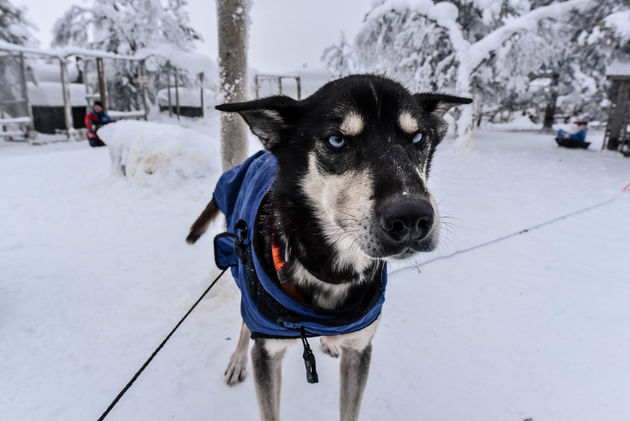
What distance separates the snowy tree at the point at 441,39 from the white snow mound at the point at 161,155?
26.5 feet

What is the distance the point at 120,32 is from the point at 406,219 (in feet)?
75.7

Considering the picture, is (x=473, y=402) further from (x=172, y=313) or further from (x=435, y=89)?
(x=435, y=89)

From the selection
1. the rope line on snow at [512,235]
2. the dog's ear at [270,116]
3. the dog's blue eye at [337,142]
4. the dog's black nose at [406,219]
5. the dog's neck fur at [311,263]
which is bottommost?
the rope line on snow at [512,235]

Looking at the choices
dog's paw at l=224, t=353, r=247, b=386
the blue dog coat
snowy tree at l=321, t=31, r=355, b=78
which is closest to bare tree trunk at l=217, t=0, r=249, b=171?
the blue dog coat

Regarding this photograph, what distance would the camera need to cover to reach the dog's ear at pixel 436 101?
1.90m

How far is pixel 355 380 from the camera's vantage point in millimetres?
1825

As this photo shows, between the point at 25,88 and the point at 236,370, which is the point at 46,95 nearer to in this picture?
the point at 25,88

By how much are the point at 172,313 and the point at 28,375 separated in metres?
0.98

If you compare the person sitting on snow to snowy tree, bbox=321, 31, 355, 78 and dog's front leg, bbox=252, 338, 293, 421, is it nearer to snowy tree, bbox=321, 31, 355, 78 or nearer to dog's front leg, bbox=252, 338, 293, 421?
dog's front leg, bbox=252, 338, 293, 421

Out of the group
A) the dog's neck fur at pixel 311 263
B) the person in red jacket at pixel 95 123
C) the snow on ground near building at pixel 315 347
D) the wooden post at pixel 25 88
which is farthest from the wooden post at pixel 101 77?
the dog's neck fur at pixel 311 263

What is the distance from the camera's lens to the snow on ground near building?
6.98 feet

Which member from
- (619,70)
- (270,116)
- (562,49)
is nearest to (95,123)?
(270,116)

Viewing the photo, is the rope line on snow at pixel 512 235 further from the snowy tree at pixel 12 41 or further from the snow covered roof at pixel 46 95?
the snow covered roof at pixel 46 95

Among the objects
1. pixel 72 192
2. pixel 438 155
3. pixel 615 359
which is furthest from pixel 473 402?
pixel 438 155
